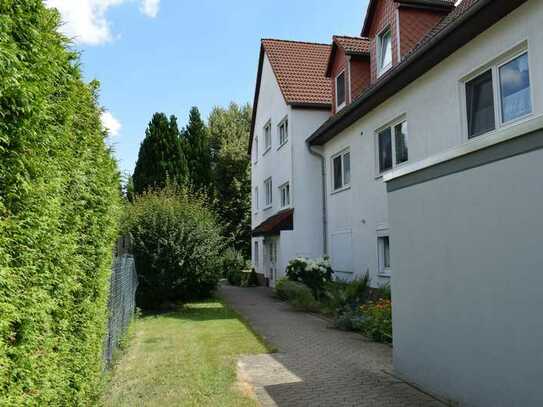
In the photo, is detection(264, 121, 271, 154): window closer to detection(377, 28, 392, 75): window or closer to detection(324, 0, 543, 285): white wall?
detection(324, 0, 543, 285): white wall

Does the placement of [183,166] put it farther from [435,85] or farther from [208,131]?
[435,85]

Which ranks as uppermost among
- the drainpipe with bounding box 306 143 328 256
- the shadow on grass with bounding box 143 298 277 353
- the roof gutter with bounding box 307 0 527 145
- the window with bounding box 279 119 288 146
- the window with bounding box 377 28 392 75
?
the window with bounding box 377 28 392 75

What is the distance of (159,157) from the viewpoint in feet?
104

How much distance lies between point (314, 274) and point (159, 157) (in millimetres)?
19585

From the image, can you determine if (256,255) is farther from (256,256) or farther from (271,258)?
(271,258)

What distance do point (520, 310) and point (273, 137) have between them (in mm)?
18681

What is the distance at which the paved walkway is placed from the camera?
19.0 ft

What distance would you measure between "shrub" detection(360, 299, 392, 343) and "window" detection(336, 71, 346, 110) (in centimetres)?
930

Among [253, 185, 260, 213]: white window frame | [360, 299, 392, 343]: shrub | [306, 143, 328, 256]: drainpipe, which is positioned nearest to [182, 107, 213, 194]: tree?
[253, 185, 260, 213]: white window frame

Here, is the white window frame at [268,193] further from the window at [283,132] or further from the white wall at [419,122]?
the white wall at [419,122]

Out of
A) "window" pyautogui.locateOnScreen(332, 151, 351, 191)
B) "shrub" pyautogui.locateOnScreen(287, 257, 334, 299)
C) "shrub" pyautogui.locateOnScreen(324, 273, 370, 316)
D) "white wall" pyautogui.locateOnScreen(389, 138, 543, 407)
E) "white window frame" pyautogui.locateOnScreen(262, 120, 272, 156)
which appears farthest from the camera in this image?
"white window frame" pyautogui.locateOnScreen(262, 120, 272, 156)

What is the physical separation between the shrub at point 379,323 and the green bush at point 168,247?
5.82 metres

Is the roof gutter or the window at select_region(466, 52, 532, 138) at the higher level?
the roof gutter

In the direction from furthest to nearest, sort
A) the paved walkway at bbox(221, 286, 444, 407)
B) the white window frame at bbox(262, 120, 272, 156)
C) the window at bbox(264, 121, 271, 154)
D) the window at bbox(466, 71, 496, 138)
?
the window at bbox(264, 121, 271, 154) → the white window frame at bbox(262, 120, 272, 156) → the window at bbox(466, 71, 496, 138) → the paved walkway at bbox(221, 286, 444, 407)
